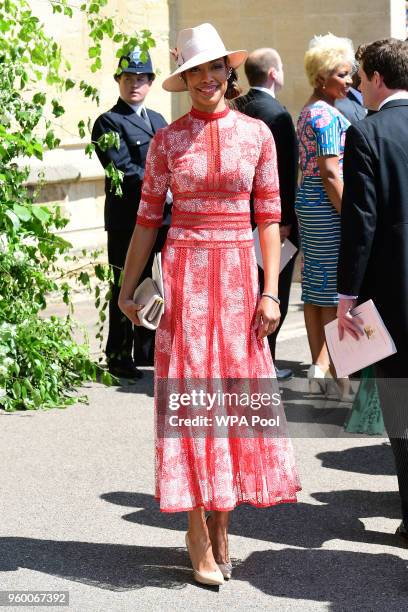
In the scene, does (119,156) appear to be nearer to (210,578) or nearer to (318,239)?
(318,239)

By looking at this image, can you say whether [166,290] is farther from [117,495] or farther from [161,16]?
[161,16]

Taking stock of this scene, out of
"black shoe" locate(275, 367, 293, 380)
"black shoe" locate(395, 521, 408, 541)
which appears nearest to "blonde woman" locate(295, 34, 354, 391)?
"black shoe" locate(275, 367, 293, 380)

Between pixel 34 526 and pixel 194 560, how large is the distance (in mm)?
886

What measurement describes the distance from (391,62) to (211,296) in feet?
3.62

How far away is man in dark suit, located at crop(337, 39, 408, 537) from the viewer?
4594mm

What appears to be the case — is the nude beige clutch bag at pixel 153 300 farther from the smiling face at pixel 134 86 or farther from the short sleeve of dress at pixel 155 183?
the smiling face at pixel 134 86

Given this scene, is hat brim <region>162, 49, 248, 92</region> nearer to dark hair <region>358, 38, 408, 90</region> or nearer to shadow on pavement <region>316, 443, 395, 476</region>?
dark hair <region>358, 38, 408, 90</region>

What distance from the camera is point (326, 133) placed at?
714 centimetres

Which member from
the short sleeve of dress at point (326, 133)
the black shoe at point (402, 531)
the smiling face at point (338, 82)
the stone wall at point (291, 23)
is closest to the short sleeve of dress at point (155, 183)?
the black shoe at point (402, 531)

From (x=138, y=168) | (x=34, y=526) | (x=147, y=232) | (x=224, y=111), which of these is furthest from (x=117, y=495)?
(x=138, y=168)

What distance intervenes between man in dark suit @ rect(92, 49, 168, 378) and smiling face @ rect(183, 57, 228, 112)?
3.35 meters

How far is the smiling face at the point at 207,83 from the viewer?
455cm

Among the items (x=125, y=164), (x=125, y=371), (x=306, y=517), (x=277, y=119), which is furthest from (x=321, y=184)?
(x=306, y=517)

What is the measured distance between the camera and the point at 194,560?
181 inches
